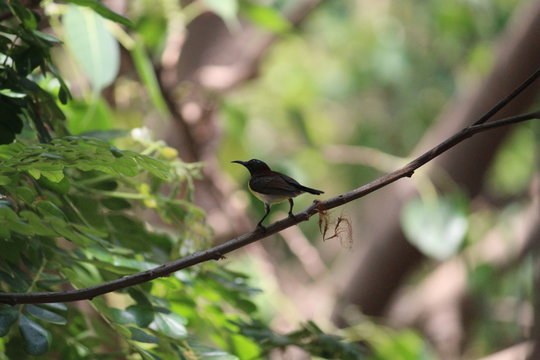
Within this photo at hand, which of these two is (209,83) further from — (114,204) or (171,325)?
(171,325)

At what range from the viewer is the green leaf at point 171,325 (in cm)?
79

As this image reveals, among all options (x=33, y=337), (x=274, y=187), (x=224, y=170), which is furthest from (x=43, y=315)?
(x=224, y=170)

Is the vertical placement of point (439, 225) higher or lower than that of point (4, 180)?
higher

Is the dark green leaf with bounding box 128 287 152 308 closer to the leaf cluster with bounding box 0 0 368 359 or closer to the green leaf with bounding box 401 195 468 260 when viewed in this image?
the leaf cluster with bounding box 0 0 368 359

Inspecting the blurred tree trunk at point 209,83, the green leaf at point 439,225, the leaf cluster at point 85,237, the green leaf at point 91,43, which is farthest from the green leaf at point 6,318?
the green leaf at point 439,225

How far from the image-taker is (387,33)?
353 cm

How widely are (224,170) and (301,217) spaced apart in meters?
1.39

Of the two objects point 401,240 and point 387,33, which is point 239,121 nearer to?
point 401,240

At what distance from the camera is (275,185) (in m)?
0.73

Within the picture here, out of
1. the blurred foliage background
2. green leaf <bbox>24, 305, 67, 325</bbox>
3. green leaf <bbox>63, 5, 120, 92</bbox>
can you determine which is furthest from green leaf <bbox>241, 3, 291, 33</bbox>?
green leaf <bbox>24, 305, 67, 325</bbox>

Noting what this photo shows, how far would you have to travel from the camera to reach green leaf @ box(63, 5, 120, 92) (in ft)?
3.66

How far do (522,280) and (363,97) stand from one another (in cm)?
202

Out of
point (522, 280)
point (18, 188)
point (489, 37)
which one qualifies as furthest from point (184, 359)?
point (489, 37)

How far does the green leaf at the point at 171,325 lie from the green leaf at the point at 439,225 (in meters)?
1.07
